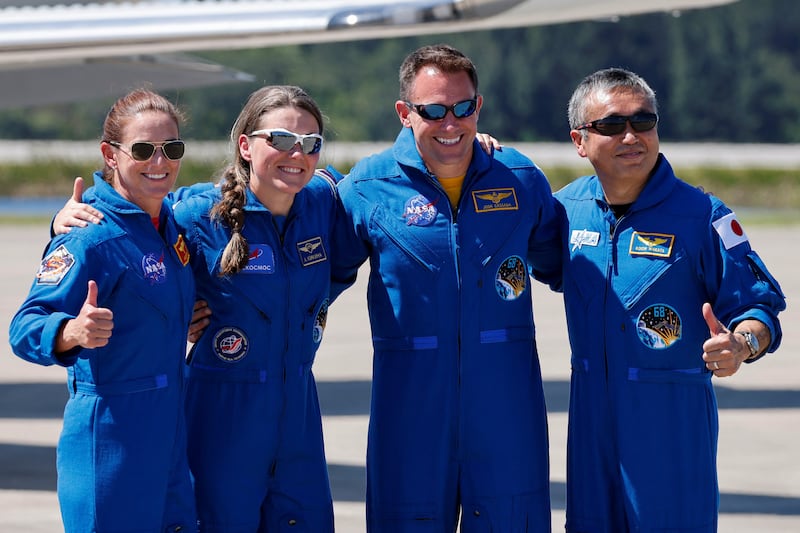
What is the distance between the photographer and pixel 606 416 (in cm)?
473

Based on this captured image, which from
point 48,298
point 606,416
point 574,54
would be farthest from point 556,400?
point 574,54

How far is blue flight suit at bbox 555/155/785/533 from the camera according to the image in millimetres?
4645

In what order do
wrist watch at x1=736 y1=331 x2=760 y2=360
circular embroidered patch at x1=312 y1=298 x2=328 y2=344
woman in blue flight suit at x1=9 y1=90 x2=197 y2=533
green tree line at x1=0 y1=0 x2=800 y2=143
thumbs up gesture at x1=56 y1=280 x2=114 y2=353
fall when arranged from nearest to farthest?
1. thumbs up gesture at x1=56 y1=280 x2=114 y2=353
2. woman in blue flight suit at x1=9 y1=90 x2=197 y2=533
3. wrist watch at x1=736 y1=331 x2=760 y2=360
4. circular embroidered patch at x1=312 y1=298 x2=328 y2=344
5. green tree line at x1=0 y1=0 x2=800 y2=143

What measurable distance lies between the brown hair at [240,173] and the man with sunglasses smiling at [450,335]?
442 millimetres

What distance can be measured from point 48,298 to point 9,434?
5.51 meters

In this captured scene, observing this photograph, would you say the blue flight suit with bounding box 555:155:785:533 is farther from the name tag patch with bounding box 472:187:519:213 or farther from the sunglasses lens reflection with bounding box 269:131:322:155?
the sunglasses lens reflection with bounding box 269:131:322:155

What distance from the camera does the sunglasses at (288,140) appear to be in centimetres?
470

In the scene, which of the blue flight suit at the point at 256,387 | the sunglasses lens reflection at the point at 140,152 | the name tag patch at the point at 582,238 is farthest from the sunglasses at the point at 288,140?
the name tag patch at the point at 582,238

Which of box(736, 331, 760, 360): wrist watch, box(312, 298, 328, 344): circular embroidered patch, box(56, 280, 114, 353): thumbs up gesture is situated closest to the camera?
box(56, 280, 114, 353): thumbs up gesture

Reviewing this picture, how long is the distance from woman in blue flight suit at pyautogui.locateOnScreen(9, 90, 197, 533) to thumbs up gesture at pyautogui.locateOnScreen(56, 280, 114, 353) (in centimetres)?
1

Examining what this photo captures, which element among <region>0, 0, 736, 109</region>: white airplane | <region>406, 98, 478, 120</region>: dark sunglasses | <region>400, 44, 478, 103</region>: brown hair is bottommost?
<region>406, 98, 478, 120</region>: dark sunglasses

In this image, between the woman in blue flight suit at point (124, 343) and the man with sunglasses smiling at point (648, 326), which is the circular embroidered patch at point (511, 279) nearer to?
the man with sunglasses smiling at point (648, 326)

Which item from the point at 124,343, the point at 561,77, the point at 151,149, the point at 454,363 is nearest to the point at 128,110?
the point at 151,149

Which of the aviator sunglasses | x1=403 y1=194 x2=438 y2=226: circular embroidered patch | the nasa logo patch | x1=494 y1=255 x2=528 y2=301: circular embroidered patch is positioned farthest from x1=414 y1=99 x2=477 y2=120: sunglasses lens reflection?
the nasa logo patch
